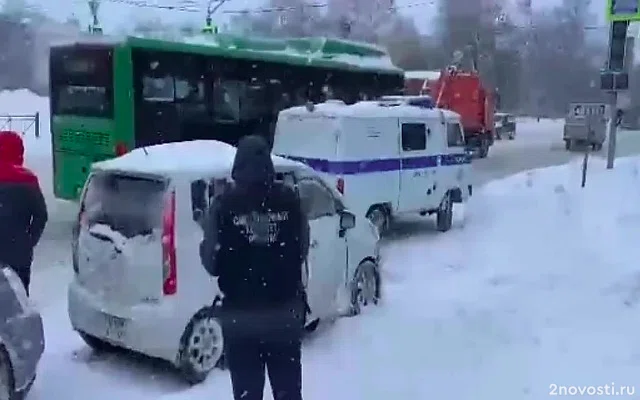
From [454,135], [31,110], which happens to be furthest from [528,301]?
[31,110]


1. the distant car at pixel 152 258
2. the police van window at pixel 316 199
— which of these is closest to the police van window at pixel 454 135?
the police van window at pixel 316 199

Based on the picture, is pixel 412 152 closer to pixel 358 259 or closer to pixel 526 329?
pixel 358 259

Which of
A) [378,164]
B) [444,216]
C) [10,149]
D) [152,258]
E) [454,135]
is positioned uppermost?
[10,149]

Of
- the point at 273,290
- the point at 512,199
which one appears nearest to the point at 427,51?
the point at 512,199

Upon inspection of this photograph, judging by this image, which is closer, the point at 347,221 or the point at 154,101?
the point at 347,221

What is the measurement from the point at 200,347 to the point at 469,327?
2497mm

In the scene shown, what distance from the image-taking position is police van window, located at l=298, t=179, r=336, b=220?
8.05 m

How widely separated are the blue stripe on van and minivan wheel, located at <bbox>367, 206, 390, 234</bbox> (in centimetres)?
63

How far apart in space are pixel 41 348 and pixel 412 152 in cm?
924

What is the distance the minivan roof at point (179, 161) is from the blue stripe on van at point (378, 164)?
541 cm

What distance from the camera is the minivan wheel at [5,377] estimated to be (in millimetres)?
5926

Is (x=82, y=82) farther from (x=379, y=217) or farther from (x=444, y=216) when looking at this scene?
(x=444, y=216)

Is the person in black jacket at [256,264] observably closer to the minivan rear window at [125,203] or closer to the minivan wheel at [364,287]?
the minivan rear window at [125,203]

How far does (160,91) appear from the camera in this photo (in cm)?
1620
